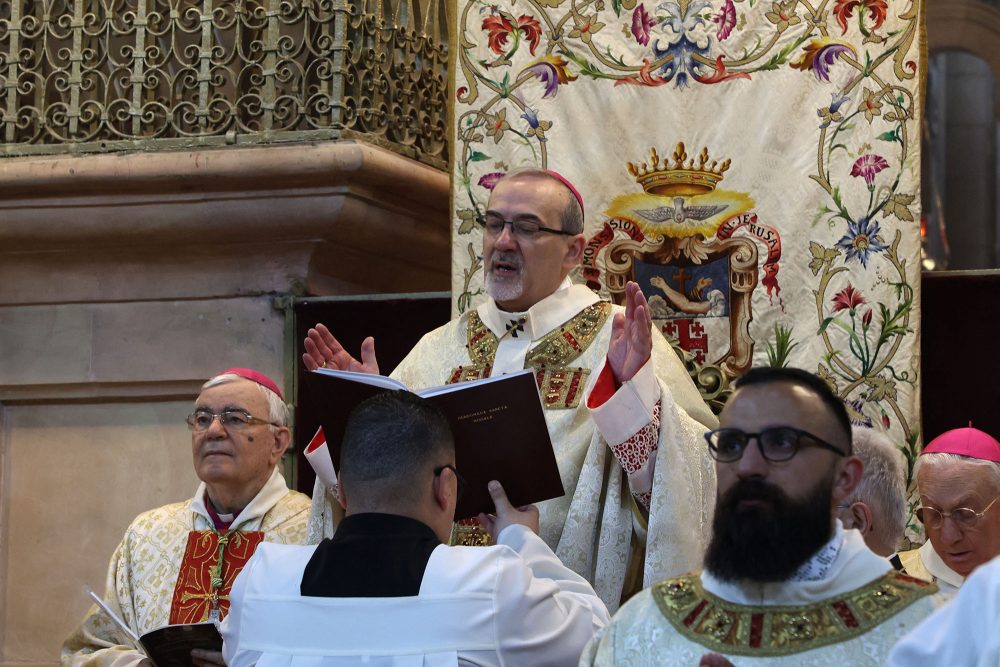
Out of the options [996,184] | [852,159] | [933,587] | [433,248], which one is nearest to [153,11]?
[433,248]

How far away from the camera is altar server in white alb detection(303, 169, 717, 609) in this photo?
500 cm

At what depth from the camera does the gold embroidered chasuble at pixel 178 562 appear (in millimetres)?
5852

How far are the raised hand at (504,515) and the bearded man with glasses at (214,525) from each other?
4.58 feet

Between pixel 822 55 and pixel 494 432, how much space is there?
7.17 ft

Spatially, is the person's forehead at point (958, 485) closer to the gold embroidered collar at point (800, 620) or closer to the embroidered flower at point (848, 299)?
the embroidered flower at point (848, 299)

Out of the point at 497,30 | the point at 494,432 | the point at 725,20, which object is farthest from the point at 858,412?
the point at 497,30

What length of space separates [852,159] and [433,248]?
6.74 ft

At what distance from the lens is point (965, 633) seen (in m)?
2.87

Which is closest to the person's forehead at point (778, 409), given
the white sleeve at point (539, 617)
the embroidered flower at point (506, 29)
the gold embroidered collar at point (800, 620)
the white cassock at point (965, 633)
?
the gold embroidered collar at point (800, 620)

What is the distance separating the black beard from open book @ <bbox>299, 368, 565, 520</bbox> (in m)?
1.08

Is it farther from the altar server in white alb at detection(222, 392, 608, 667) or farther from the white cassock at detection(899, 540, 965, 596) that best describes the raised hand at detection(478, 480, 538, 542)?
the white cassock at detection(899, 540, 965, 596)

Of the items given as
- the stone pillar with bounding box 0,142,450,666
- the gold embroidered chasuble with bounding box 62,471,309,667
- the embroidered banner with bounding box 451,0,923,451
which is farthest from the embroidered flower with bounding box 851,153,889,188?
the gold embroidered chasuble with bounding box 62,471,309,667

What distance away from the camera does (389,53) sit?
23.5 ft

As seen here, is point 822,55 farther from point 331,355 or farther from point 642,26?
point 331,355
